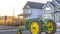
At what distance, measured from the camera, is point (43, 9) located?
385cm

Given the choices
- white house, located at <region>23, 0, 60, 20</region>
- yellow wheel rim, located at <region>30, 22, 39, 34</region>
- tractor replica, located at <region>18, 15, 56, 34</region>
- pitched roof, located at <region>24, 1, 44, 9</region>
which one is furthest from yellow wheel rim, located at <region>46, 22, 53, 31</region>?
pitched roof, located at <region>24, 1, 44, 9</region>

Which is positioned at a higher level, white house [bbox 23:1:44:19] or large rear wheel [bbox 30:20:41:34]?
white house [bbox 23:1:44:19]

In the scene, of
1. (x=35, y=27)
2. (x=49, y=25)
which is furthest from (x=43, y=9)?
(x=35, y=27)

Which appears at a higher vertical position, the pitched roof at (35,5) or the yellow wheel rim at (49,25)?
the pitched roof at (35,5)

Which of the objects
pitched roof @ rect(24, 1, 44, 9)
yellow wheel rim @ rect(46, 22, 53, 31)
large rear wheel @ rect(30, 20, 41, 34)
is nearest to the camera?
large rear wheel @ rect(30, 20, 41, 34)

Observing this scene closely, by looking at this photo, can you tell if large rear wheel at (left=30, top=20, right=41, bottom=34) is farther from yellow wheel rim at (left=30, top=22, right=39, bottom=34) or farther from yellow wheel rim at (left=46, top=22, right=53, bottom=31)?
yellow wheel rim at (left=46, top=22, right=53, bottom=31)

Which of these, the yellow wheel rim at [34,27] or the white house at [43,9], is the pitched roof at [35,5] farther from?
the yellow wheel rim at [34,27]

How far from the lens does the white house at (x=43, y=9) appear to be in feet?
11.9

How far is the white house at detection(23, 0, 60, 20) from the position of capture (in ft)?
11.9

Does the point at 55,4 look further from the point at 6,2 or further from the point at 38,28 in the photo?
the point at 38,28

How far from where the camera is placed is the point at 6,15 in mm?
3773

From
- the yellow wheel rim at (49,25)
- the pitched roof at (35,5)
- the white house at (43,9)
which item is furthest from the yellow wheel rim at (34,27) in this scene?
the pitched roof at (35,5)

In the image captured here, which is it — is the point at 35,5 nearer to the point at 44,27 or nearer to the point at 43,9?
the point at 43,9

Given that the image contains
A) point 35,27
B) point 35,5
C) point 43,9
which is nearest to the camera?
point 35,27
